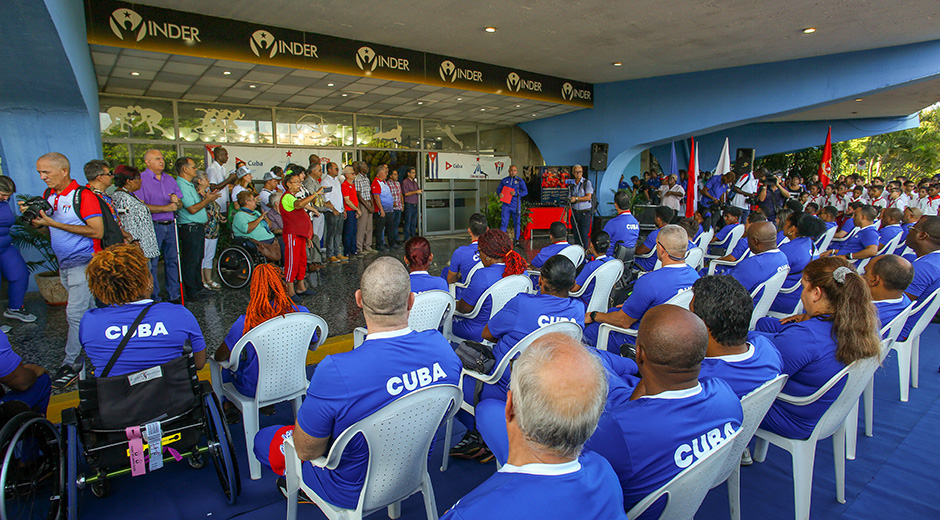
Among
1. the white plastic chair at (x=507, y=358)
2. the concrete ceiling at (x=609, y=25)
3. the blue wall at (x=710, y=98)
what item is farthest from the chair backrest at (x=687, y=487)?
the blue wall at (x=710, y=98)

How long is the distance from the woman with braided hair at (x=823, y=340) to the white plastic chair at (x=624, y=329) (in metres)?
0.65

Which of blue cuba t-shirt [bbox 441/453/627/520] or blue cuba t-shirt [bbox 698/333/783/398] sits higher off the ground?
blue cuba t-shirt [bbox 441/453/627/520]

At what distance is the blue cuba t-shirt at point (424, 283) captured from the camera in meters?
3.30

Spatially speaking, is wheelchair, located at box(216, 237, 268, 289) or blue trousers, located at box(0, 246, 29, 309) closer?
blue trousers, located at box(0, 246, 29, 309)

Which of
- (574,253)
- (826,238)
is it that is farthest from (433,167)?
(826,238)

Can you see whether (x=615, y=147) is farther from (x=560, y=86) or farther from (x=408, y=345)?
(x=408, y=345)

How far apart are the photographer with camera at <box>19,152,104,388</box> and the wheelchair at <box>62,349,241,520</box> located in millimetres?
1829

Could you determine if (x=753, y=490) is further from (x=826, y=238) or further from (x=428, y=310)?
(x=826, y=238)

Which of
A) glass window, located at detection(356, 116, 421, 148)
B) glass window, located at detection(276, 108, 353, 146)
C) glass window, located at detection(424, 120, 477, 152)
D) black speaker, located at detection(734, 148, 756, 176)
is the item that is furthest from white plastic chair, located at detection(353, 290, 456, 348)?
black speaker, located at detection(734, 148, 756, 176)

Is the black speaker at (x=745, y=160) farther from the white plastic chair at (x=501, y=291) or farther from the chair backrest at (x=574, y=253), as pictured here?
the white plastic chair at (x=501, y=291)

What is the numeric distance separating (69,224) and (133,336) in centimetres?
211

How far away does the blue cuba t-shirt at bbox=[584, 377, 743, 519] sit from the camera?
4.51 feet

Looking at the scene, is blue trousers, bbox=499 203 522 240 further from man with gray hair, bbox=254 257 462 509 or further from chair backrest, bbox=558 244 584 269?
man with gray hair, bbox=254 257 462 509

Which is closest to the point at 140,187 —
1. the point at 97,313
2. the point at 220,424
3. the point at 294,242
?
the point at 294,242
